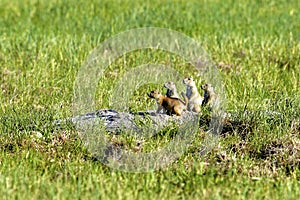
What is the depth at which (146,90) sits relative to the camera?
8477 millimetres

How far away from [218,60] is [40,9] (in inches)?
171

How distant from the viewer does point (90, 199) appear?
528 cm

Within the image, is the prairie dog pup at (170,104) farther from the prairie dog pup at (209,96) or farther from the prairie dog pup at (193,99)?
the prairie dog pup at (209,96)

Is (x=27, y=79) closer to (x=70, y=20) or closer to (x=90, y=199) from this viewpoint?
(x=70, y=20)

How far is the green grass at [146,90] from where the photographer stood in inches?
221

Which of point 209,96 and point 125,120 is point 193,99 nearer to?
point 209,96

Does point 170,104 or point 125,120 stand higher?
point 170,104

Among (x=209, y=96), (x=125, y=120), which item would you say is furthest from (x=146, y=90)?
(x=125, y=120)

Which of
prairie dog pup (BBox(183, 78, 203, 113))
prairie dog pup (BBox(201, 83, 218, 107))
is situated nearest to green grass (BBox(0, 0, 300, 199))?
prairie dog pup (BBox(201, 83, 218, 107))

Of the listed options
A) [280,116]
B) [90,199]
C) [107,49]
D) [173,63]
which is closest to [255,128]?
[280,116]

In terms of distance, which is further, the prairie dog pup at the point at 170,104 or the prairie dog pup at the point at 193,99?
the prairie dog pup at the point at 193,99

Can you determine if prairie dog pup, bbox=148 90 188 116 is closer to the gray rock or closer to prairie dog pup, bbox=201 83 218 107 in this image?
the gray rock

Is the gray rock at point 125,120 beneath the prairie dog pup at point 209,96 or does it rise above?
beneath

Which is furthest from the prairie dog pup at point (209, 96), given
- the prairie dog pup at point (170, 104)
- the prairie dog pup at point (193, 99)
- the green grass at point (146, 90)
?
the prairie dog pup at point (170, 104)
